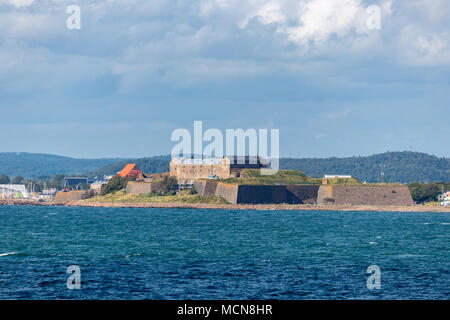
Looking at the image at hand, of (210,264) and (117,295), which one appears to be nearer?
(117,295)

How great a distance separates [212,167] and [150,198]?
12.5m

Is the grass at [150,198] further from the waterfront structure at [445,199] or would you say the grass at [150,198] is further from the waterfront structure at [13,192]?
the waterfront structure at [13,192]

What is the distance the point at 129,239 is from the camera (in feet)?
163

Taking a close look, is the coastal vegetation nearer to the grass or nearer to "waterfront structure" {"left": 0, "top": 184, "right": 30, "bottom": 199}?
the grass

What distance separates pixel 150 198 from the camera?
128m

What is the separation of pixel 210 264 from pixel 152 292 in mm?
9125

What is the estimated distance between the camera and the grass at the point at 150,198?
4675 inches

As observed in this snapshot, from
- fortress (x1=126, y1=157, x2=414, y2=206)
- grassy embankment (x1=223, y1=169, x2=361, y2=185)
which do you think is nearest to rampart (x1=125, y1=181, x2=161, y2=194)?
fortress (x1=126, y1=157, x2=414, y2=206)

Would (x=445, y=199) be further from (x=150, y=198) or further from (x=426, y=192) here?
(x=150, y=198)

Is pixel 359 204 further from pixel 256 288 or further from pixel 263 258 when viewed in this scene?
pixel 256 288

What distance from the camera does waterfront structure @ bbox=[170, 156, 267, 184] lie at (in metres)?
127

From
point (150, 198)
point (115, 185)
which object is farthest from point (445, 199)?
point (115, 185)

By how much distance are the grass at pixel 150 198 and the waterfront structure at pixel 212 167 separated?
5999 mm
